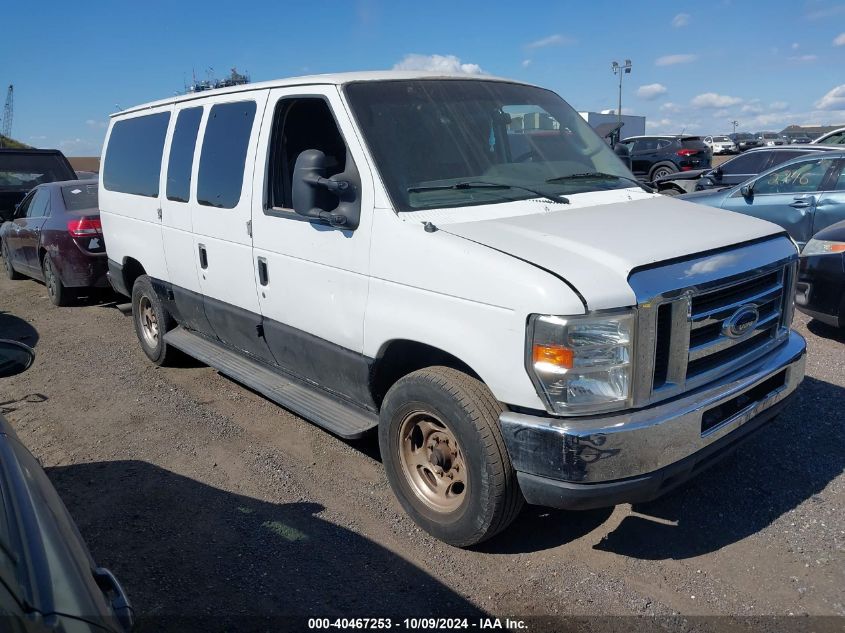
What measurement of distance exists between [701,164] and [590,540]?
20.2m

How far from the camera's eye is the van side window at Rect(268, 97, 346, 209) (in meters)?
4.28

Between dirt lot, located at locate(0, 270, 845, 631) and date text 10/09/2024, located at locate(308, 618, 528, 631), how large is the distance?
0.05 metres

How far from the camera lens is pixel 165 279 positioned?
19.1ft

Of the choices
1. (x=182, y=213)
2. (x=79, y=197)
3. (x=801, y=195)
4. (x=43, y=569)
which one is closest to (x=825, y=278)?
(x=801, y=195)

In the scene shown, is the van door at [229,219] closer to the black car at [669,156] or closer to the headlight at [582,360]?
the headlight at [582,360]

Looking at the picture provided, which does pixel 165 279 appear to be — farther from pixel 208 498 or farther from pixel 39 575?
pixel 39 575

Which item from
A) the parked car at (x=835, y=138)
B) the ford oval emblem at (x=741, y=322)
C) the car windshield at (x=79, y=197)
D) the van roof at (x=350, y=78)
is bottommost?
the ford oval emblem at (x=741, y=322)

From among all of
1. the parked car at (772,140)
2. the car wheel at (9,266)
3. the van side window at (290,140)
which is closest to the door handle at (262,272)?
the van side window at (290,140)

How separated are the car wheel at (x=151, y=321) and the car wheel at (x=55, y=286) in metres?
2.99

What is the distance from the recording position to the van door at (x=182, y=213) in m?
5.20

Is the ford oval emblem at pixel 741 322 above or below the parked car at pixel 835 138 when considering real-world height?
below

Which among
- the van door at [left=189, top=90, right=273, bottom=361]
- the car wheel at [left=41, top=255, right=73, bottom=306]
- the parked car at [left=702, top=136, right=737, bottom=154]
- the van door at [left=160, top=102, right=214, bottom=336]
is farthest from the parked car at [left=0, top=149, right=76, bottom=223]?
the parked car at [left=702, top=136, right=737, bottom=154]

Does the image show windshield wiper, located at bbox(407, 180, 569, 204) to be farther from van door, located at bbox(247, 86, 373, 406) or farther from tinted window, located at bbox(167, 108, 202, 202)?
tinted window, located at bbox(167, 108, 202, 202)

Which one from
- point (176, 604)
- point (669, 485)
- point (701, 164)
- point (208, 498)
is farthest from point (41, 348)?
point (701, 164)
